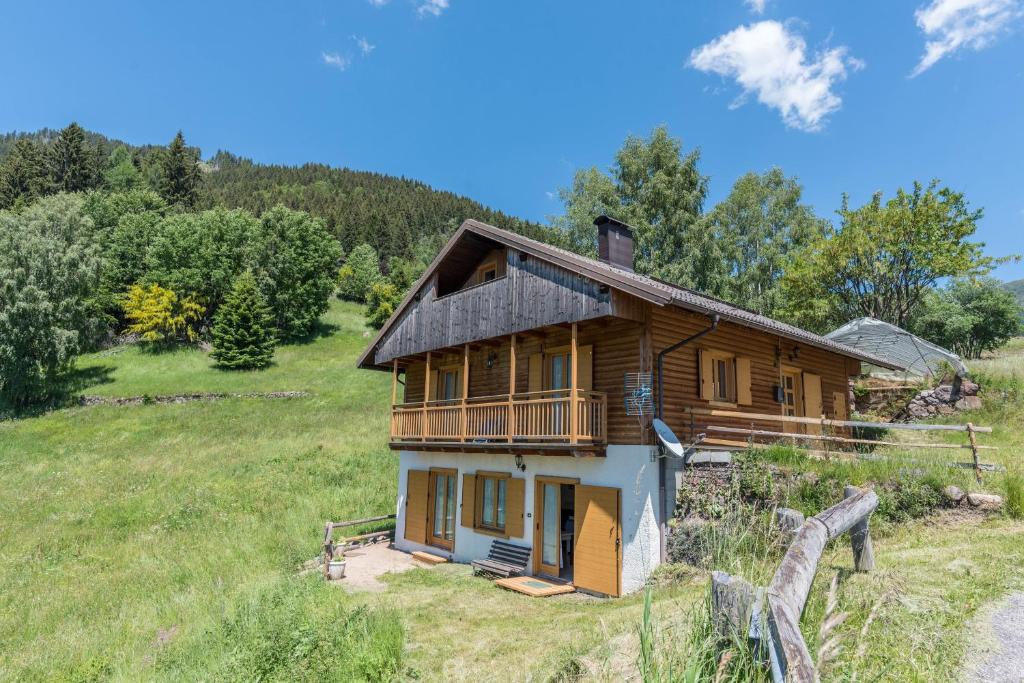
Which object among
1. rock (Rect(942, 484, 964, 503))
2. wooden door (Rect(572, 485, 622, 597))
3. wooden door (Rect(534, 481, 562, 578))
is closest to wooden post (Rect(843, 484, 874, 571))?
rock (Rect(942, 484, 964, 503))

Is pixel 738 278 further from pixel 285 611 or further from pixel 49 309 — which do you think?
pixel 49 309

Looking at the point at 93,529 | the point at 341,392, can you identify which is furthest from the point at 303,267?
the point at 93,529

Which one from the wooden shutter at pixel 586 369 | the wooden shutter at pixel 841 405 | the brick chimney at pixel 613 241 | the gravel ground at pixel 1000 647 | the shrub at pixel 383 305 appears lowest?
the gravel ground at pixel 1000 647

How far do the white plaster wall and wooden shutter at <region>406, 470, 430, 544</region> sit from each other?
6.01 feet

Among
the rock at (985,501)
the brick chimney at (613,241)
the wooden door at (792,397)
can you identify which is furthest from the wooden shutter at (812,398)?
the rock at (985,501)

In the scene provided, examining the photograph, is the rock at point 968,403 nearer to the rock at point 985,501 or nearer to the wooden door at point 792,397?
the wooden door at point 792,397

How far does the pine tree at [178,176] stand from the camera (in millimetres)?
79125

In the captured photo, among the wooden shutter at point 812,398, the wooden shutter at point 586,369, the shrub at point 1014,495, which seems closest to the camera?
the shrub at point 1014,495

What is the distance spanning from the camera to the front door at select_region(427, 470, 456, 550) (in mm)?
16641

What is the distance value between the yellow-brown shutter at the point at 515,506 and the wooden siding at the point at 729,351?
4.05m

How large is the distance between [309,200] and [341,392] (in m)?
74.9

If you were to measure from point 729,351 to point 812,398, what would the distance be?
488 centimetres

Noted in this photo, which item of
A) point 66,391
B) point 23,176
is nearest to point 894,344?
point 66,391

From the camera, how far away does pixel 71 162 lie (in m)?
77.5
